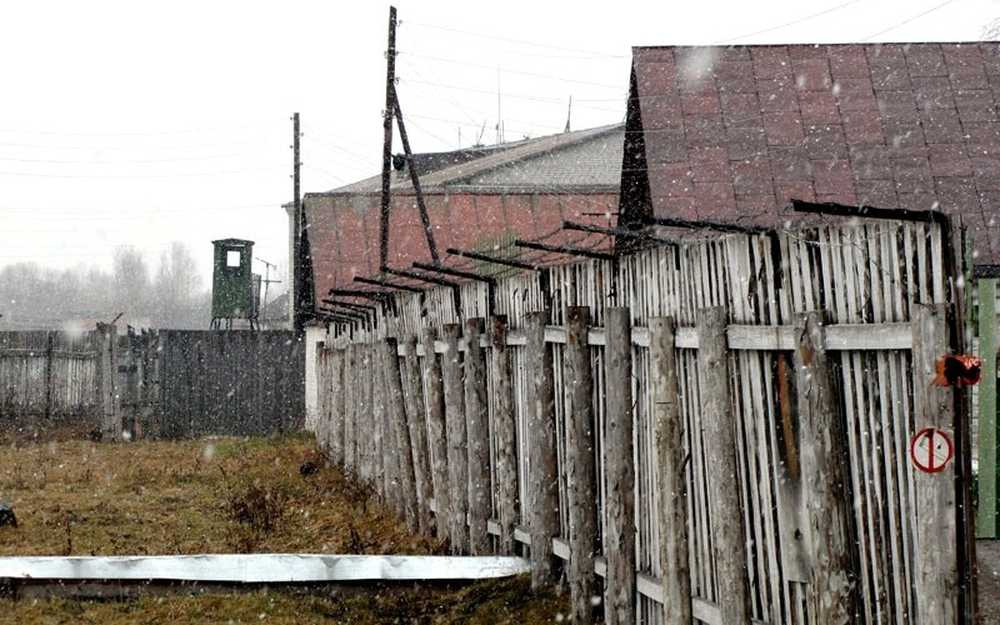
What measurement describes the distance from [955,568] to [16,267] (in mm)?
175064

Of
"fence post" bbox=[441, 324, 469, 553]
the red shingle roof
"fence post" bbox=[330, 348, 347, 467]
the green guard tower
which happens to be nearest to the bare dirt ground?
"fence post" bbox=[441, 324, 469, 553]

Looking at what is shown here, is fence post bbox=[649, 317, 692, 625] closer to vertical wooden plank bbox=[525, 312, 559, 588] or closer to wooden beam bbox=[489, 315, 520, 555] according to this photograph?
vertical wooden plank bbox=[525, 312, 559, 588]

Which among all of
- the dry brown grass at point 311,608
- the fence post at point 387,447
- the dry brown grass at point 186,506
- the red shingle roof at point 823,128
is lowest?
the dry brown grass at point 311,608

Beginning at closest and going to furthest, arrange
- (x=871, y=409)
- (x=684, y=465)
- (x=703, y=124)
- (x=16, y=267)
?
(x=871, y=409) → (x=684, y=465) → (x=703, y=124) → (x=16, y=267)

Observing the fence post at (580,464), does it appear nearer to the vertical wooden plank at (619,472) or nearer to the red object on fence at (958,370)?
the vertical wooden plank at (619,472)

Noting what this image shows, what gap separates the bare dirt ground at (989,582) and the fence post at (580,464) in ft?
6.74

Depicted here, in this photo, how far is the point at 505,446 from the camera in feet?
28.0

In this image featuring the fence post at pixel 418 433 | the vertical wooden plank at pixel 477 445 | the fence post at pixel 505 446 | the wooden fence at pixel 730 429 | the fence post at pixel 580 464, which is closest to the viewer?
the wooden fence at pixel 730 429

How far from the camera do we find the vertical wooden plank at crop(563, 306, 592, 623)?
6953 mm

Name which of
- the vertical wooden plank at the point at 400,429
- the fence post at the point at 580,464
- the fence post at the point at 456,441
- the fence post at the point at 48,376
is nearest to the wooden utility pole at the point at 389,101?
the fence post at the point at 48,376

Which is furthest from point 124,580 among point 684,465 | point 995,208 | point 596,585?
point 995,208

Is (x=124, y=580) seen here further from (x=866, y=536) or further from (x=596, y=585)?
(x=866, y=536)

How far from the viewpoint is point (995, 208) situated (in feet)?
42.2

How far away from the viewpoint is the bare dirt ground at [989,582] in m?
6.10
